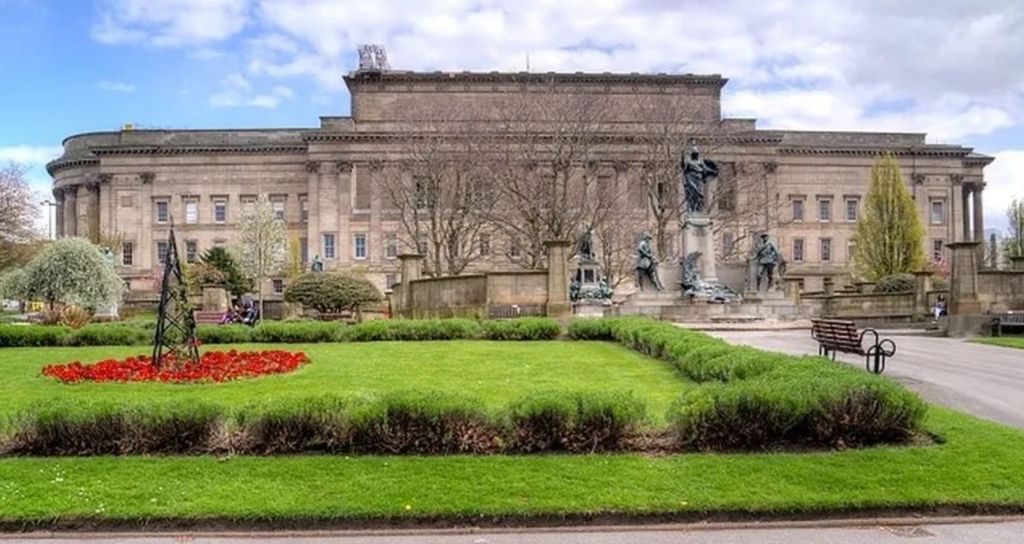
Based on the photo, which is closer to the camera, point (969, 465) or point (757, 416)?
point (969, 465)

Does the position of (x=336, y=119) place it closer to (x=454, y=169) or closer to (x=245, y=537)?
(x=454, y=169)

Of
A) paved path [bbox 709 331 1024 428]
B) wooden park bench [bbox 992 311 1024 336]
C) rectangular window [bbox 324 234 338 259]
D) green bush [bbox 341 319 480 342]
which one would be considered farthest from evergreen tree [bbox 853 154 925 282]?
green bush [bbox 341 319 480 342]

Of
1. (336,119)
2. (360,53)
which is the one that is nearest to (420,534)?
(336,119)

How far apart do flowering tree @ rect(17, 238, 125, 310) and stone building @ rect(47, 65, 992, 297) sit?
3742 centimetres

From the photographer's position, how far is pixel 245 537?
7.60 m

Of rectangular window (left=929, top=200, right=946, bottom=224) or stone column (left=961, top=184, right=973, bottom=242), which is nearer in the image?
rectangular window (left=929, top=200, right=946, bottom=224)

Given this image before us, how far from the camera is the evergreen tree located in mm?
69062

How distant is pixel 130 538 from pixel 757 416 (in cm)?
631

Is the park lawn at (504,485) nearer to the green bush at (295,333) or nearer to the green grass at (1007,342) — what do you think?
the green grass at (1007,342)

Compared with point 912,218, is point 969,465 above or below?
below

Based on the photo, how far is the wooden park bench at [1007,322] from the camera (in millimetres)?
27891

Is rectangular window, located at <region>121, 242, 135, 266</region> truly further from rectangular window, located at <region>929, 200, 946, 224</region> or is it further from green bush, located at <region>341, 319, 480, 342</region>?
rectangular window, located at <region>929, 200, 946, 224</region>

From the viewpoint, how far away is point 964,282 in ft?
95.8

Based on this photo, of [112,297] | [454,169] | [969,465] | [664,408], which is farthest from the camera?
[454,169]
